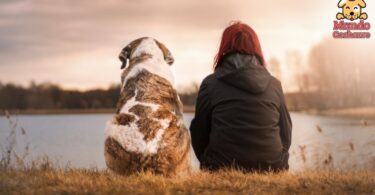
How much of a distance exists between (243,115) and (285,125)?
78 cm

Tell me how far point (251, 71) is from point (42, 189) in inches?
121

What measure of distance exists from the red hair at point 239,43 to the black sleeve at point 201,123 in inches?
19.8

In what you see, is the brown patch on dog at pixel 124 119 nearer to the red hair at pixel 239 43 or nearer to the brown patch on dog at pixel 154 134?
the brown patch on dog at pixel 154 134

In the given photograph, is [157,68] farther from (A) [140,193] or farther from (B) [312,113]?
(B) [312,113]

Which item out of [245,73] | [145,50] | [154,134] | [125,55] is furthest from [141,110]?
[125,55]

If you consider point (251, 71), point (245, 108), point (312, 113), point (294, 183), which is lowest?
point (312, 113)

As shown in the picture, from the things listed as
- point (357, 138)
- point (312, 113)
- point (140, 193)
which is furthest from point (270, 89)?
point (312, 113)

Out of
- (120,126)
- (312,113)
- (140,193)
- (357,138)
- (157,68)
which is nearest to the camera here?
(140,193)

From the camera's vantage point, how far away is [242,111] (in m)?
6.45

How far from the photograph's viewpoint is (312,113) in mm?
29797

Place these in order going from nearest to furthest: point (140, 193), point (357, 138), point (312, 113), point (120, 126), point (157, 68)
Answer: point (140, 193)
point (120, 126)
point (157, 68)
point (357, 138)
point (312, 113)

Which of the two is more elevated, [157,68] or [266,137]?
[157,68]

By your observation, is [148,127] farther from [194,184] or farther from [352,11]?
[352,11]

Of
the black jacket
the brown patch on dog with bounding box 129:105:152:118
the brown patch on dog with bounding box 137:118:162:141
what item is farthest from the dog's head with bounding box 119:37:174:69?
the brown patch on dog with bounding box 137:118:162:141
